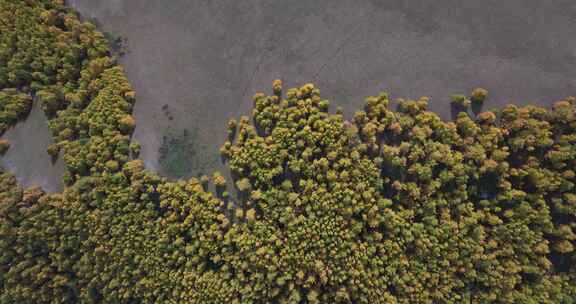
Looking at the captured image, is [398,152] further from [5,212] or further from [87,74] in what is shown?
[5,212]

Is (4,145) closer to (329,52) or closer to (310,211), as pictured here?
(310,211)

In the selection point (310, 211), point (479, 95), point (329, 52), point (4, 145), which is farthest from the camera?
point (329, 52)

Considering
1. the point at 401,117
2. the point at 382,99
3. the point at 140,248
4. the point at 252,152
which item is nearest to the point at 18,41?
the point at 140,248

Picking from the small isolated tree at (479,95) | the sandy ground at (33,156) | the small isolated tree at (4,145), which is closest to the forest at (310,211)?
the small isolated tree at (479,95)

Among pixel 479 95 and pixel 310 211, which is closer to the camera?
pixel 310 211

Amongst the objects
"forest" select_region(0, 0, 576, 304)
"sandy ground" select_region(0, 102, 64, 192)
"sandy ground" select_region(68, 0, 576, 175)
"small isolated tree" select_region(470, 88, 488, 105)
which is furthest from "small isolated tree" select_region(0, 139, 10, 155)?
"small isolated tree" select_region(470, 88, 488, 105)

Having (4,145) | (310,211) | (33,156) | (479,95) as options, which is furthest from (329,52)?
(4,145)

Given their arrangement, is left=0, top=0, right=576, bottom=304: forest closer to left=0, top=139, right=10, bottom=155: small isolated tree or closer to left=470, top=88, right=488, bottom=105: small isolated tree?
left=470, top=88, right=488, bottom=105: small isolated tree
